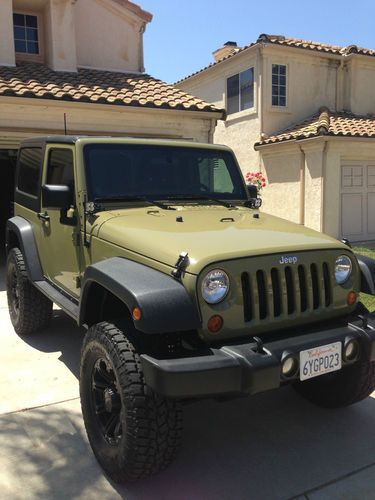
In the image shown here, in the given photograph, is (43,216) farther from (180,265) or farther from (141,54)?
(141,54)

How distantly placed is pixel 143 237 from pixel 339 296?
1259 mm

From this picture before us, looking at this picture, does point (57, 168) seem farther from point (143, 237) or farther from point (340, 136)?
point (340, 136)

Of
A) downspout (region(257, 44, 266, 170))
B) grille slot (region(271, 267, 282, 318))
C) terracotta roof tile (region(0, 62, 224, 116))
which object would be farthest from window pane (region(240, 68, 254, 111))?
grille slot (region(271, 267, 282, 318))

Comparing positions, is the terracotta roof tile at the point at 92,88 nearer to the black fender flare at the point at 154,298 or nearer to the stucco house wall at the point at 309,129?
the stucco house wall at the point at 309,129

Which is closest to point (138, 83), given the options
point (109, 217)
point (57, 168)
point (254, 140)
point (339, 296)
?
point (254, 140)

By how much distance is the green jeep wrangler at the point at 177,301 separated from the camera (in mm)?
2461

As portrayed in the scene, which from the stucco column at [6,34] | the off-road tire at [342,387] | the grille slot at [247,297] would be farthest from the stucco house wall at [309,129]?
the grille slot at [247,297]

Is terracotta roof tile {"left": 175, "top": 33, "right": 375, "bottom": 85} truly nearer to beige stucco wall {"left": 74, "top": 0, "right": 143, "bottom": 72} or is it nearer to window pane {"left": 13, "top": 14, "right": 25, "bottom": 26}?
beige stucco wall {"left": 74, "top": 0, "right": 143, "bottom": 72}

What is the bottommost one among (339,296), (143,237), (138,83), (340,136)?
(339,296)

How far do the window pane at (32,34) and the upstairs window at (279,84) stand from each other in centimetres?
671

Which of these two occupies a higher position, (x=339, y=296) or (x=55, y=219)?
(x=55, y=219)

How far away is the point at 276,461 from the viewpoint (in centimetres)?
301

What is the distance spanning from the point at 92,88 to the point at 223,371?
840cm

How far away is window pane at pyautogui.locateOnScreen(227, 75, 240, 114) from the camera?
15352 millimetres
